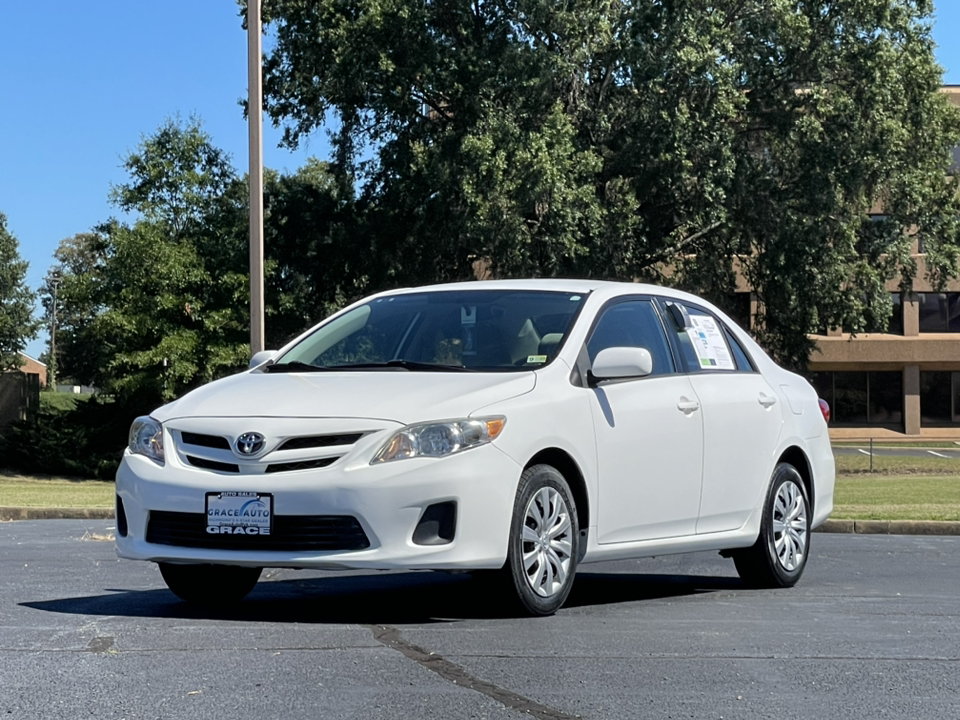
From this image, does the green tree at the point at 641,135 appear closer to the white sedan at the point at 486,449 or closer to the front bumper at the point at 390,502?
the white sedan at the point at 486,449

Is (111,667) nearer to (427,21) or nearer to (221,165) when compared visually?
(427,21)

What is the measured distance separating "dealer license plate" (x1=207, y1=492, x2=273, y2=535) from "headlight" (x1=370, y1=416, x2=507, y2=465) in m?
0.56

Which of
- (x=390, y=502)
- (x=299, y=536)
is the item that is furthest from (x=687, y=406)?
(x=299, y=536)

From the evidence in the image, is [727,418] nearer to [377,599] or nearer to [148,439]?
[377,599]

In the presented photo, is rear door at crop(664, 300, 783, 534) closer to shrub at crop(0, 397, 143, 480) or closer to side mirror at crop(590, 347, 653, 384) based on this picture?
side mirror at crop(590, 347, 653, 384)

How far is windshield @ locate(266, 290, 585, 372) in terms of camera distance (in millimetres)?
8031

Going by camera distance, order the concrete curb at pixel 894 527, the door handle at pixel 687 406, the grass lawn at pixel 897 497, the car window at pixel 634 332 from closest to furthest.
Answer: the car window at pixel 634 332, the door handle at pixel 687 406, the concrete curb at pixel 894 527, the grass lawn at pixel 897 497

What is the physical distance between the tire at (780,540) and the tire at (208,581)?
3080mm

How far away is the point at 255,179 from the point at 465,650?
12.0 meters

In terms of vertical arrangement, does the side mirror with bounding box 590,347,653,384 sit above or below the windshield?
below

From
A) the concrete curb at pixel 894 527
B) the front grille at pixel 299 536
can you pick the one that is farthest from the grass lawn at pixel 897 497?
the front grille at pixel 299 536

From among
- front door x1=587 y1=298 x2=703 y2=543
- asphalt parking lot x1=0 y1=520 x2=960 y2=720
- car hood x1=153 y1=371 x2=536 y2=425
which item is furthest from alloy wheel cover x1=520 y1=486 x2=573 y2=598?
car hood x1=153 y1=371 x2=536 y2=425

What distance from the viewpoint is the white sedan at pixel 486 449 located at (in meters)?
6.99

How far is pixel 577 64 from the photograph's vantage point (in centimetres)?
2994
